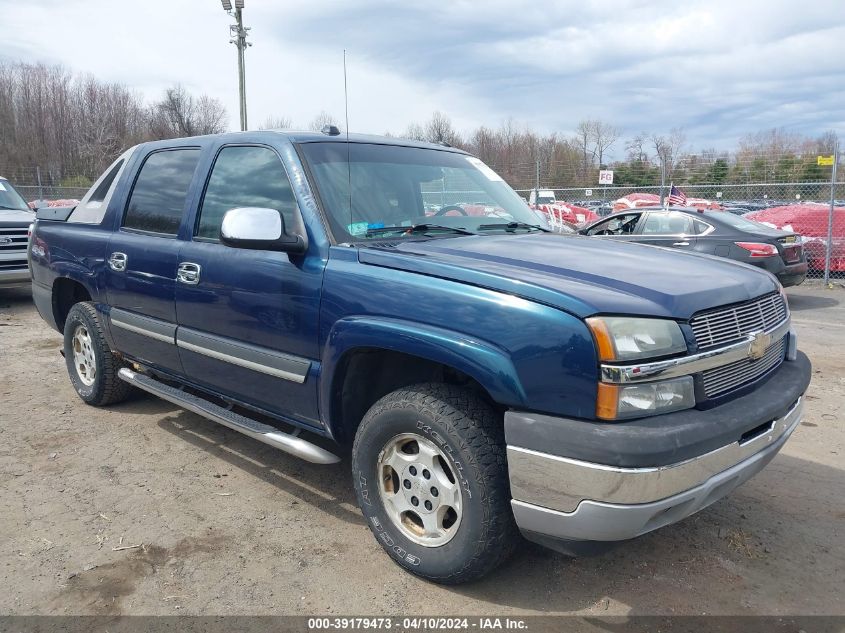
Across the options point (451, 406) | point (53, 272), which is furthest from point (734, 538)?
point (53, 272)

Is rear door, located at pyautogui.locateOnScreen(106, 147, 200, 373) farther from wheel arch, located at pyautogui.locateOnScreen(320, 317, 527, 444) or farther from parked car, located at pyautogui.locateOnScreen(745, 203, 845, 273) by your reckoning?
parked car, located at pyautogui.locateOnScreen(745, 203, 845, 273)

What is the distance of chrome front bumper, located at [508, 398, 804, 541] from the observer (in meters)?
2.20

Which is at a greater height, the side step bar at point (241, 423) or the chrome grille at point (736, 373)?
the chrome grille at point (736, 373)

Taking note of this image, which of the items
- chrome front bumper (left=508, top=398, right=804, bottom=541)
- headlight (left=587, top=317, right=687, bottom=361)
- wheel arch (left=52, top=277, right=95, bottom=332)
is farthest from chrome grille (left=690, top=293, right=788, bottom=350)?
wheel arch (left=52, top=277, right=95, bottom=332)

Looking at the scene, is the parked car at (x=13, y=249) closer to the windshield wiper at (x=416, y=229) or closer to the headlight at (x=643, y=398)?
the windshield wiper at (x=416, y=229)

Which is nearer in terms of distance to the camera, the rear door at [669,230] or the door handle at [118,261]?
the door handle at [118,261]

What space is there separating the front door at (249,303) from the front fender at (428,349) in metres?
0.15

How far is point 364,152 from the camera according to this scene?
140 inches

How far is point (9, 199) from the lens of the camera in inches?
423

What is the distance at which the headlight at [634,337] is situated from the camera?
2.21 m

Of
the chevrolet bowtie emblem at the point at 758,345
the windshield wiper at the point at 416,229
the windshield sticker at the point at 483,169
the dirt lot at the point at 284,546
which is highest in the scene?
the windshield sticker at the point at 483,169

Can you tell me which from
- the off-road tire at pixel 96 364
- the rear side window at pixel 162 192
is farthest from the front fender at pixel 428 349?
the off-road tire at pixel 96 364

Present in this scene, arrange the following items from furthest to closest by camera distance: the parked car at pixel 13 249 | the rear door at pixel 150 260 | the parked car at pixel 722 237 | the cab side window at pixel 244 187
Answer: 1. the parked car at pixel 722 237
2. the parked car at pixel 13 249
3. the rear door at pixel 150 260
4. the cab side window at pixel 244 187

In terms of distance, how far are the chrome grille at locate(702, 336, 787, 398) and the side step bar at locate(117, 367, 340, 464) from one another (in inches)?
65.6
